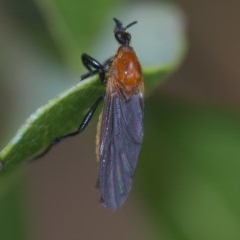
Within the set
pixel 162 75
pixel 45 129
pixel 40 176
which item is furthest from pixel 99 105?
pixel 40 176

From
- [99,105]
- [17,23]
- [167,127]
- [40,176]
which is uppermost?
[17,23]

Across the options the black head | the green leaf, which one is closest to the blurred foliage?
the black head

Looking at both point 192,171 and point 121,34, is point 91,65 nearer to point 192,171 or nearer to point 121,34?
point 121,34

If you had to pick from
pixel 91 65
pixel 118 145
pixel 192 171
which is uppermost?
pixel 91 65

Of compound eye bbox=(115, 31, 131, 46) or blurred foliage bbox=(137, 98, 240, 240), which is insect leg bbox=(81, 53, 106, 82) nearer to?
compound eye bbox=(115, 31, 131, 46)

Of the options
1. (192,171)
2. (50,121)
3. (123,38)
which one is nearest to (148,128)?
(192,171)

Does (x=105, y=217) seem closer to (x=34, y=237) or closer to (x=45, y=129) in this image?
(x=34, y=237)

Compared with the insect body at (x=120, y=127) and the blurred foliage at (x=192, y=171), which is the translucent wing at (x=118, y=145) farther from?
the blurred foliage at (x=192, y=171)
